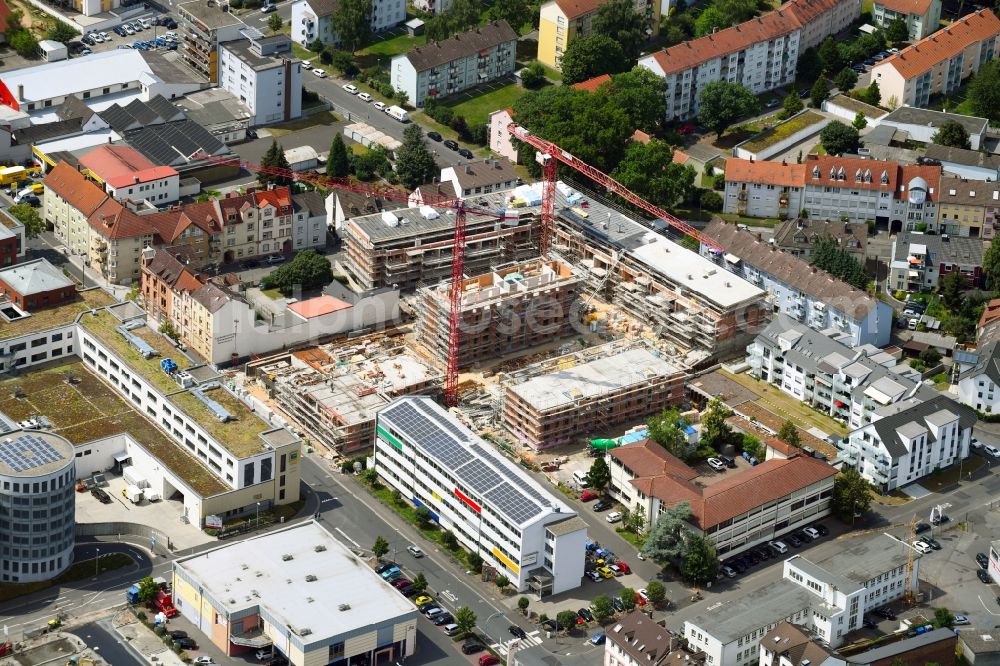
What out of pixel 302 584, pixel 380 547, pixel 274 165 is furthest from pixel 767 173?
pixel 302 584

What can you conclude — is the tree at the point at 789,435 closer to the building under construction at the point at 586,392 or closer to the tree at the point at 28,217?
the building under construction at the point at 586,392

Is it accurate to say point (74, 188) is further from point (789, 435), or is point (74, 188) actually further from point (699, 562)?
point (699, 562)

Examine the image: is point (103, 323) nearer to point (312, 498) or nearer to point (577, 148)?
point (312, 498)

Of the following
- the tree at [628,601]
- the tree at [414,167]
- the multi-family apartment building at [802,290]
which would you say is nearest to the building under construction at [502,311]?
the multi-family apartment building at [802,290]

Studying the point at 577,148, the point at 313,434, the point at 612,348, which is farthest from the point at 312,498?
the point at 577,148

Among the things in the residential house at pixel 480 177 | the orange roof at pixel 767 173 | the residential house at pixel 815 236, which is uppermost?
the orange roof at pixel 767 173
